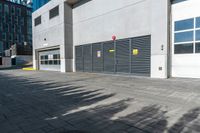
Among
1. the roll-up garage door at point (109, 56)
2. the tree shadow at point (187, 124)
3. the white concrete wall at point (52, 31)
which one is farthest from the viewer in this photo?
the white concrete wall at point (52, 31)

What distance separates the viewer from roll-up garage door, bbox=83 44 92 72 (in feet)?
48.5

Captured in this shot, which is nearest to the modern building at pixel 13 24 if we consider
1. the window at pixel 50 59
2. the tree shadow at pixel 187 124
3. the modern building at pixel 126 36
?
the window at pixel 50 59

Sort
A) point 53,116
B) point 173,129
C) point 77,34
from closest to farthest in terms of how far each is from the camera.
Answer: point 173,129
point 53,116
point 77,34

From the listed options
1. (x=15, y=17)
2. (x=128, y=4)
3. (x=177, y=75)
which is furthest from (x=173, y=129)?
(x=15, y=17)

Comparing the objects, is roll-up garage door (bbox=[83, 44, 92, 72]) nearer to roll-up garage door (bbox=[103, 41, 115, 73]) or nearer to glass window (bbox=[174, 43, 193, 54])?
roll-up garage door (bbox=[103, 41, 115, 73])

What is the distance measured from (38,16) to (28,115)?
2090 cm

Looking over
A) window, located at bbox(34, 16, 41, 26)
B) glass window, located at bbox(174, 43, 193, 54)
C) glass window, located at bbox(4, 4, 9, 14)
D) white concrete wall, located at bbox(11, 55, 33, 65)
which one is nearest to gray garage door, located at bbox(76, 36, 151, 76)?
glass window, located at bbox(174, 43, 193, 54)

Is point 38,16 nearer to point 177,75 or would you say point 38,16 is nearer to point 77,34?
point 77,34

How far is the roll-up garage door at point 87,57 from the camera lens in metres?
14.8

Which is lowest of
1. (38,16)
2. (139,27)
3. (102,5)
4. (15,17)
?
(139,27)

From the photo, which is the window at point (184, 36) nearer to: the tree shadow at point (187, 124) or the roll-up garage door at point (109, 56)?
the roll-up garage door at point (109, 56)

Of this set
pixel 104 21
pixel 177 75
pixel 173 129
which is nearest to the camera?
pixel 173 129

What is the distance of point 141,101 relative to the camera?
491cm

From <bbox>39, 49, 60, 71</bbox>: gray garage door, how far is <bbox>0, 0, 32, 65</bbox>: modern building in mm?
31864
